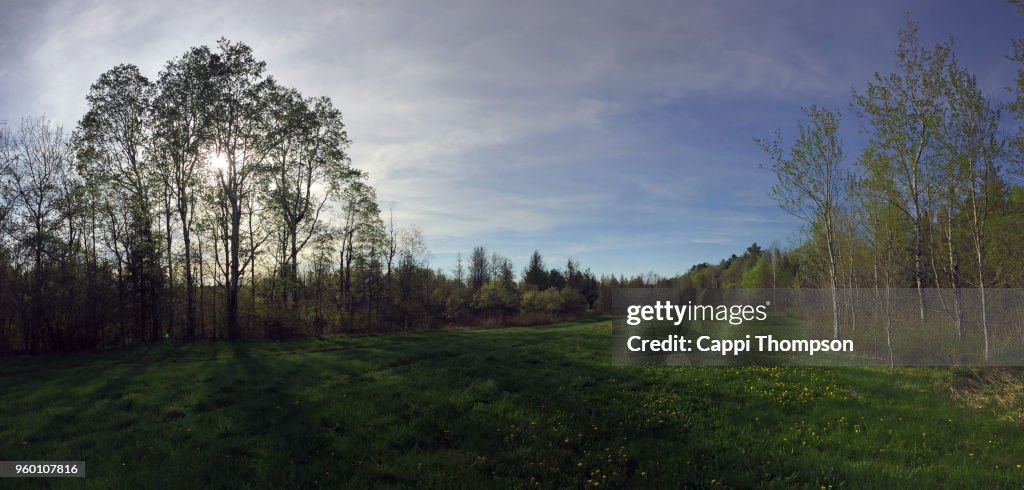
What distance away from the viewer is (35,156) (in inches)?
957

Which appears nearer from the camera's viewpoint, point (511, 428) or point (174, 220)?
point (511, 428)

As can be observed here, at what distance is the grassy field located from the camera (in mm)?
6609

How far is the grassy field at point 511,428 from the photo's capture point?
6.61m

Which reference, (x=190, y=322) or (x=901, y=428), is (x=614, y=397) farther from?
(x=190, y=322)

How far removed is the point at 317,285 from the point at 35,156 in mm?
16868

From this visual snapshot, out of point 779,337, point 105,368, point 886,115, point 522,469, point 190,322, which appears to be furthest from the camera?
point 190,322

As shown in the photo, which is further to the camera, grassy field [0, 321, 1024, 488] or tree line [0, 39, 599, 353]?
tree line [0, 39, 599, 353]

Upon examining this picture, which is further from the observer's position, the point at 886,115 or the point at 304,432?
the point at 886,115

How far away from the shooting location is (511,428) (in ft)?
27.8

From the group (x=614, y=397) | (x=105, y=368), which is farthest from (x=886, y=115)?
(x=105, y=368)

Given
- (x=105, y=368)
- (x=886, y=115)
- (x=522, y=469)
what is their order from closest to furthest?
(x=522, y=469) → (x=105, y=368) → (x=886, y=115)

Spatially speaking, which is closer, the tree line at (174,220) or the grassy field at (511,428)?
the grassy field at (511,428)

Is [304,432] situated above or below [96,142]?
below

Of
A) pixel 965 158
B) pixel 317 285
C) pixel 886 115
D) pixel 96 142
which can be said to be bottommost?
pixel 317 285
